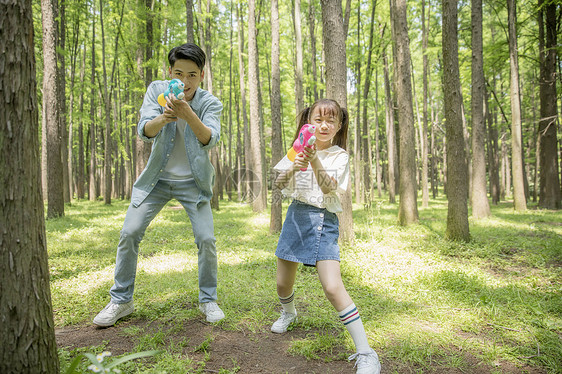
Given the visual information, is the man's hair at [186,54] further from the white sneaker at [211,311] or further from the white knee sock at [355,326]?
the white knee sock at [355,326]

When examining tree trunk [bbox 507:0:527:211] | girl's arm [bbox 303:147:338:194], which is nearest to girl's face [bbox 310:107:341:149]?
girl's arm [bbox 303:147:338:194]

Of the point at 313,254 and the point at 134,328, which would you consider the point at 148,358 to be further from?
the point at 313,254

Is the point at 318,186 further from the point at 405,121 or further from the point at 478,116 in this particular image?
the point at 478,116

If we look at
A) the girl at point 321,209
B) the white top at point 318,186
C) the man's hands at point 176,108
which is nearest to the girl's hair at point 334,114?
the girl at point 321,209

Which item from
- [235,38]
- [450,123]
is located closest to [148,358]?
[450,123]

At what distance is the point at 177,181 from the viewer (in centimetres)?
296

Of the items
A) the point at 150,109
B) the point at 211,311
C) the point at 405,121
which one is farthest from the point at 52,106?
the point at 405,121

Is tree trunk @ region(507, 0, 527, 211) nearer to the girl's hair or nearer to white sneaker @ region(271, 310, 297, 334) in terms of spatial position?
the girl's hair

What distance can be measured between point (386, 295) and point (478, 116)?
7.87m

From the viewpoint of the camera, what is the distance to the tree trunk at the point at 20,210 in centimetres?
153

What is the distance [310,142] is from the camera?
218 cm

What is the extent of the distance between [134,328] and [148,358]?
50cm

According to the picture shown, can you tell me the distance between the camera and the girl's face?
8.20ft

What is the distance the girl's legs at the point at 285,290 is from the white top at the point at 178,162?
1192 millimetres
